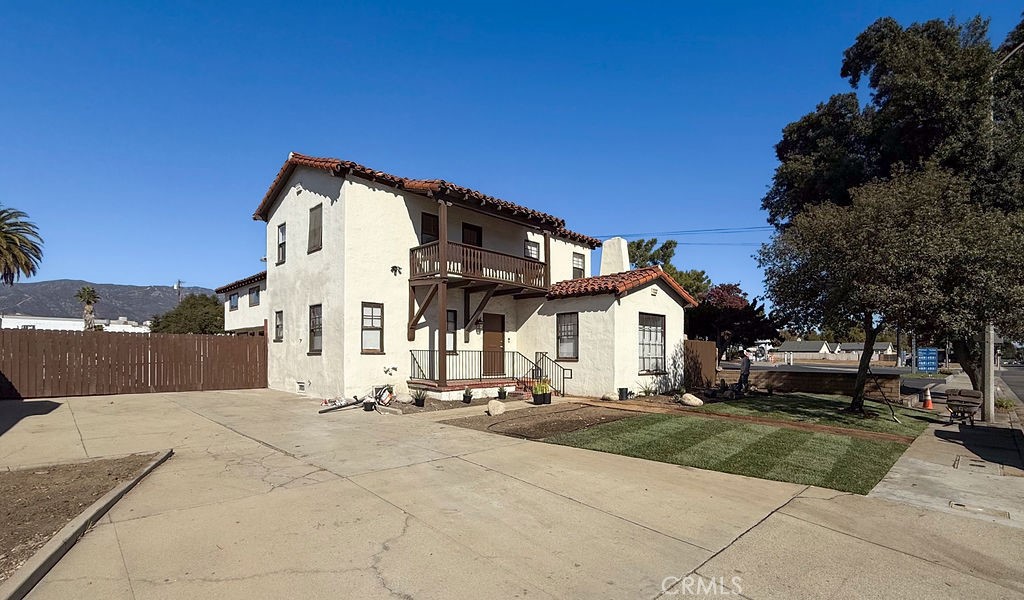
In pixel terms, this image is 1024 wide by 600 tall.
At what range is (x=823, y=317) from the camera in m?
12.8

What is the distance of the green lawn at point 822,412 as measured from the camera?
11211mm

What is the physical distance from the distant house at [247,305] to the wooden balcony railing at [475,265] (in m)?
10.8

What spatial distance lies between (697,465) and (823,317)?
25.3ft

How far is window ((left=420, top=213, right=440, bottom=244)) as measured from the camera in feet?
55.6

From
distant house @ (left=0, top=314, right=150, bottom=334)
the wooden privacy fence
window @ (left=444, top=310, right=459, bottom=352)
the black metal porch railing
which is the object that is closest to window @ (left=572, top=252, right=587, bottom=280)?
the black metal porch railing

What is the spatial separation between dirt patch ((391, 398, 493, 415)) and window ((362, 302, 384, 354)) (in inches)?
91.9

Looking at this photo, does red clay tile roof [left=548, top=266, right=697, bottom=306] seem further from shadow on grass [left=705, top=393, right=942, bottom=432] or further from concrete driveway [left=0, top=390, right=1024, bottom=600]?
concrete driveway [left=0, top=390, right=1024, bottom=600]

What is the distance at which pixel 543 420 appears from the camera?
11.5m

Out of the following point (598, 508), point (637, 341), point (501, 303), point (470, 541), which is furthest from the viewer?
point (501, 303)

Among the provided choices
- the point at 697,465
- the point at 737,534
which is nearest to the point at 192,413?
the point at 697,465

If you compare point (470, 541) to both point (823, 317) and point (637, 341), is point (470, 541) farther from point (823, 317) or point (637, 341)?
point (637, 341)

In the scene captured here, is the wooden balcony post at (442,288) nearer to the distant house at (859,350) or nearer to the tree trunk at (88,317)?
the tree trunk at (88,317)

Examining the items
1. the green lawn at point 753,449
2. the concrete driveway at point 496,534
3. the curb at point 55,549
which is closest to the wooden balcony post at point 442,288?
the green lawn at point 753,449

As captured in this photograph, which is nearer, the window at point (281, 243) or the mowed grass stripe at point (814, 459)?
the mowed grass stripe at point (814, 459)
